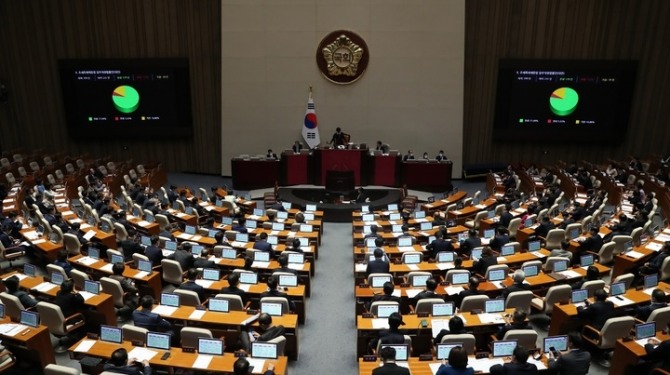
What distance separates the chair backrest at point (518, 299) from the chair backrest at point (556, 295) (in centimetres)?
42

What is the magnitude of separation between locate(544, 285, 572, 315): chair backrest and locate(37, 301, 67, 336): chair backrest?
8.64m

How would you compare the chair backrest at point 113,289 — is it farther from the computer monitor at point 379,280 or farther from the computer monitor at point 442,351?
the computer monitor at point 442,351

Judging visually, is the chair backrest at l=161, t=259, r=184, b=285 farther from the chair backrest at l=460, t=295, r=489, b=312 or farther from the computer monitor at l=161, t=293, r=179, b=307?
the chair backrest at l=460, t=295, r=489, b=312

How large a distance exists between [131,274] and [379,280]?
5160mm

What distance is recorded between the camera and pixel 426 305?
8.58 m

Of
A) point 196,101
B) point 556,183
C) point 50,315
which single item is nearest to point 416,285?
point 50,315

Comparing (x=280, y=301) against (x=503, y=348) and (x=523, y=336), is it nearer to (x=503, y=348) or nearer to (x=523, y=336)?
(x=503, y=348)

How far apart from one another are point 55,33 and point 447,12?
18.2 metres

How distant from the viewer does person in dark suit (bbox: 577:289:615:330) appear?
8.35m

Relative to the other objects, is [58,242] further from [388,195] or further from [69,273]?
[388,195]

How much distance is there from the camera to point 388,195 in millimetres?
19641

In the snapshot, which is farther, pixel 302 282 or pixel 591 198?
pixel 591 198

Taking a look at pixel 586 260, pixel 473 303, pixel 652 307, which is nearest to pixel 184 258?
pixel 473 303

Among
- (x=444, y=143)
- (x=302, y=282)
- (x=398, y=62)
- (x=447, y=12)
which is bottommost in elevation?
(x=302, y=282)
